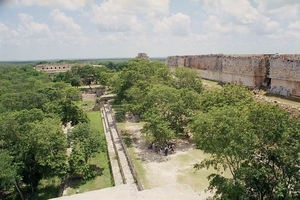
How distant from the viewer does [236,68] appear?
22547 mm

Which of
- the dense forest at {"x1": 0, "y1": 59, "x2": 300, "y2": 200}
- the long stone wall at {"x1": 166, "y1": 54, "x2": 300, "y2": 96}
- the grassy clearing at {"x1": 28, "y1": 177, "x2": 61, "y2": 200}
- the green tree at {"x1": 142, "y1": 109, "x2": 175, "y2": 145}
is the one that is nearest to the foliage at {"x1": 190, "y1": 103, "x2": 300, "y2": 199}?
the dense forest at {"x1": 0, "y1": 59, "x2": 300, "y2": 200}

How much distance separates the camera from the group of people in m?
15.0

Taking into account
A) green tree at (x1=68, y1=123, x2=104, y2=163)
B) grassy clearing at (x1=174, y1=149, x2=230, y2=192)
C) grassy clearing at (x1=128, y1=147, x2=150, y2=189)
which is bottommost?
grassy clearing at (x1=128, y1=147, x2=150, y2=189)

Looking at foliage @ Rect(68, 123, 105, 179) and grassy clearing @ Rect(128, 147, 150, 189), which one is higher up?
foliage @ Rect(68, 123, 105, 179)

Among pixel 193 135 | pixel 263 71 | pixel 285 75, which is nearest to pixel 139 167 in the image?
pixel 193 135

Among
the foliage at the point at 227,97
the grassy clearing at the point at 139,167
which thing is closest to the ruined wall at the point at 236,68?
the foliage at the point at 227,97

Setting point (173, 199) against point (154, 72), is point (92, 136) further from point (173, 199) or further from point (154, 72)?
point (154, 72)

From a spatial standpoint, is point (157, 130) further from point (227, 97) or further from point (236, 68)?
point (236, 68)

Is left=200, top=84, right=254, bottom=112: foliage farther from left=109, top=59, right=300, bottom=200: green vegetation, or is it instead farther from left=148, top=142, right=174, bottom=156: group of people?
left=109, top=59, right=300, bottom=200: green vegetation

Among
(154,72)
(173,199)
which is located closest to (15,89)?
(154,72)

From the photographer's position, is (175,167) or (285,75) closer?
(175,167)

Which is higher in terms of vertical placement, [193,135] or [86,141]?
[193,135]

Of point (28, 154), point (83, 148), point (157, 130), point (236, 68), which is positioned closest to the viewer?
point (28, 154)

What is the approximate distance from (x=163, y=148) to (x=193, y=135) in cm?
235
